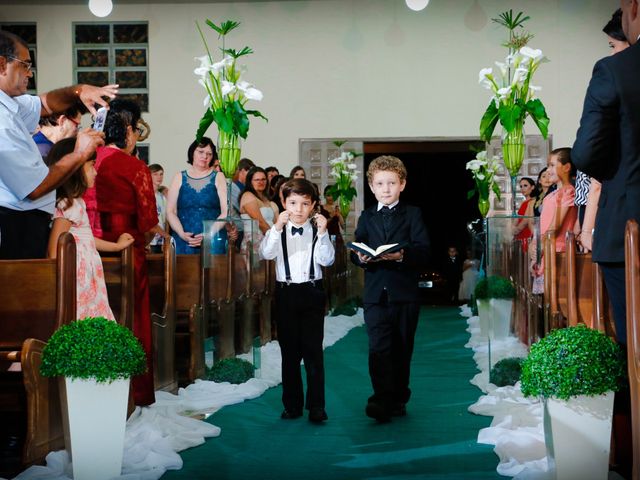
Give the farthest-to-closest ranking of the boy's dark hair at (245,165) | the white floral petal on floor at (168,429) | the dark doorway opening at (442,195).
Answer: the dark doorway opening at (442,195) → the boy's dark hair at (245,165) → the white floral petal on floor at (168,429)

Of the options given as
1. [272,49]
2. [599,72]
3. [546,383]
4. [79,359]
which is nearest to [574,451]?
[546,383]

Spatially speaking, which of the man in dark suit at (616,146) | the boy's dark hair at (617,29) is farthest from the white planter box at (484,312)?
the man in dark suit at (616,146)

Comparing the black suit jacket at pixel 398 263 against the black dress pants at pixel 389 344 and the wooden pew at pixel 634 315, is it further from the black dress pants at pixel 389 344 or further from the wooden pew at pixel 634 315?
the wooden pew at pixel 634 315

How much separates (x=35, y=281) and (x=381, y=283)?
2149 mm

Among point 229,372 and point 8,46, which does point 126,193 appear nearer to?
point 8,46

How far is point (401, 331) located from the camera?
5445 millimetres

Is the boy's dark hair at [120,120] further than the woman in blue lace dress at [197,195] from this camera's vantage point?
No

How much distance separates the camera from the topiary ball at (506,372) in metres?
6.13

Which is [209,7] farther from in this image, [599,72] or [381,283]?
[599,72]

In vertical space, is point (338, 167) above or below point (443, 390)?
above

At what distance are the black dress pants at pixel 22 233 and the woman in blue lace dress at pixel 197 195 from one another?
11.0ft

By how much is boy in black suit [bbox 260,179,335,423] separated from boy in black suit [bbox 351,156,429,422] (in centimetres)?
27

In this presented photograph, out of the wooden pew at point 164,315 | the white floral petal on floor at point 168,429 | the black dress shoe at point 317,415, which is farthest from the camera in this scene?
the wooden pew at point 164,315

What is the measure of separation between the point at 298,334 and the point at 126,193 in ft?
4.19
